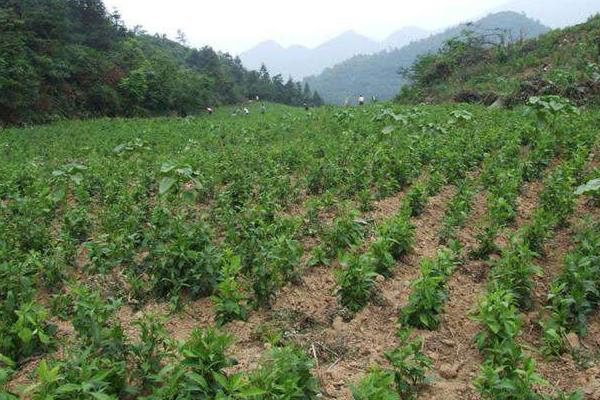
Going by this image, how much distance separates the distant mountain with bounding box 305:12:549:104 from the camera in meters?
136

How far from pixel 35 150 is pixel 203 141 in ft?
14.1

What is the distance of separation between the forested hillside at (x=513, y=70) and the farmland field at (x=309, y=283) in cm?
860

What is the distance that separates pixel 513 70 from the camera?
70.9 feet

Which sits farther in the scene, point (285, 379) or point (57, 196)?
point (57, 196)

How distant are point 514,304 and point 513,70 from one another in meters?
19.8

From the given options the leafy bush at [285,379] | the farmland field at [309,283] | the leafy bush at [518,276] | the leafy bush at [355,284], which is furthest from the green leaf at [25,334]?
the leafy bush at [518,276]

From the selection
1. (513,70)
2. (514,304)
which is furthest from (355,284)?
(513,70)

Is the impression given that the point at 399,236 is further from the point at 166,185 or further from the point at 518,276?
the point at 166,185

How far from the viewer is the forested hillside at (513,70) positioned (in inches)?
625

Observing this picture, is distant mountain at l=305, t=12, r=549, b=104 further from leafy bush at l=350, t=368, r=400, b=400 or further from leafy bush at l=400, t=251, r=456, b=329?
leafy bush at l=350, t=368, r=400, b=400

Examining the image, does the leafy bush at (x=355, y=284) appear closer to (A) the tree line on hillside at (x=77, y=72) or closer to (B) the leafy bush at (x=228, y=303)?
(B) the leafy bush at (x=228, y=303)

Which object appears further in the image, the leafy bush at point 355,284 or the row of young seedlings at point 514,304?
the leafy bush at point 355,284

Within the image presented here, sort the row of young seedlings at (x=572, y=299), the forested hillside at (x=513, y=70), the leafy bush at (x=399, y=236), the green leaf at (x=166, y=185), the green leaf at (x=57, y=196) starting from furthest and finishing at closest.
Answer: the forested hillside at (x=513, y=70), the green leaf at (x=57, y=196), the green leaf at (x=166, y=185), the leafy bush at (x=399, y=236), the row of young seedlings at (x=572, y=299)

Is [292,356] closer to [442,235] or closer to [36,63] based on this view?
[442,235]
